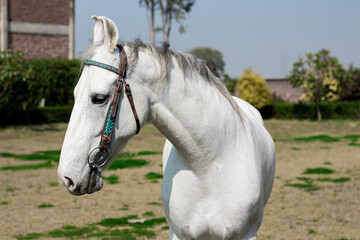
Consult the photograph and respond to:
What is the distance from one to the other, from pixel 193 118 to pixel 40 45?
2438cm

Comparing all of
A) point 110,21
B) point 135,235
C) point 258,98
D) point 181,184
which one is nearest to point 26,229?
point 135,235

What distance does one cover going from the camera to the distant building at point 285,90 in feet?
103

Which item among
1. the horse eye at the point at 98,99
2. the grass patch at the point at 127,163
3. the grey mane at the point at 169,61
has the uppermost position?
the grey mane at the point at 169,61

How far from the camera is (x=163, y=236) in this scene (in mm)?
4895

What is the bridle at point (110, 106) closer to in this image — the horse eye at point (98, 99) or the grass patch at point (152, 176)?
the horse eye at point (98, 99)

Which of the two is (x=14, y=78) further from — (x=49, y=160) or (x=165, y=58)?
(x=165, y=58)

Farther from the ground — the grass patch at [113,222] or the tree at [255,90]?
the grass patch at [113,222]

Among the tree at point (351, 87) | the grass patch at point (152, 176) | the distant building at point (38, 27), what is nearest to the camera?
the grass patch at point (152, 176)

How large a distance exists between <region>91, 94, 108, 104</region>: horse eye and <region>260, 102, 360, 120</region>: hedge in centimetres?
2424

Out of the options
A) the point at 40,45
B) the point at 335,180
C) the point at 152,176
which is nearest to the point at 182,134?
the point at 152,176

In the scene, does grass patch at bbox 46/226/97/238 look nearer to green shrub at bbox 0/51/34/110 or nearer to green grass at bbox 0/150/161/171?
green grass at bbox 0/150/161/171

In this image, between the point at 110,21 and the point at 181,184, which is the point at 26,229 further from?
the point at 110,21

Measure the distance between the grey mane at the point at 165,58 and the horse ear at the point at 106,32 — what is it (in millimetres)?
47

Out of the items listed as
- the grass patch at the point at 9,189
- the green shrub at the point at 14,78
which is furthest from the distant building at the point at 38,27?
the grass patch at the point at 9,189
